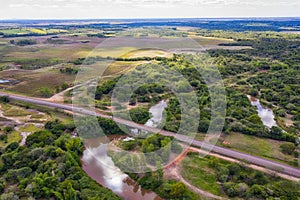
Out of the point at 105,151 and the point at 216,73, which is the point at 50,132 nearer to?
the point at 105,151

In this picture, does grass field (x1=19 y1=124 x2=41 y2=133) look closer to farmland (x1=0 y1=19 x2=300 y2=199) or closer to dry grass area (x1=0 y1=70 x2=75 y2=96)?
farmland (x1=0 y1=19 x2=300 y2=199)

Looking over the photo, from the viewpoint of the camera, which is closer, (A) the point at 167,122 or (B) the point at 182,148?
(B) the point at 182,148

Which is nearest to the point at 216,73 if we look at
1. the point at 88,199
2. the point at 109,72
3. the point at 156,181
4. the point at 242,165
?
the point at 109,72

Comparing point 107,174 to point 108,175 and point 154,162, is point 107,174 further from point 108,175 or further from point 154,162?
point 154,162

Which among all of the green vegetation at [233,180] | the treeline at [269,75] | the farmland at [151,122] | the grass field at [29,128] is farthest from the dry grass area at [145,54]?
the green vegetation at [233,180]

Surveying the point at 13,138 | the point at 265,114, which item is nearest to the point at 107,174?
the point at 13,138

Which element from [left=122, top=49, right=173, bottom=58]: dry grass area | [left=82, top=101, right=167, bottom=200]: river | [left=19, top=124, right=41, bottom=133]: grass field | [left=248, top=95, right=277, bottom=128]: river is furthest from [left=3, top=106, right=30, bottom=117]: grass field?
[left=122, top=49, right=173, bottom=58]: dry grass area

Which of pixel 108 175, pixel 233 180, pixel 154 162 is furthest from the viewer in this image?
pixel 154 162
